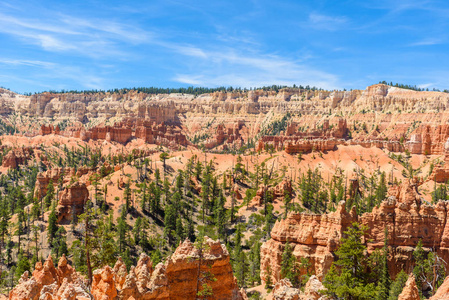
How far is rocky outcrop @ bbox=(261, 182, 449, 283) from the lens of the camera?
4772cm

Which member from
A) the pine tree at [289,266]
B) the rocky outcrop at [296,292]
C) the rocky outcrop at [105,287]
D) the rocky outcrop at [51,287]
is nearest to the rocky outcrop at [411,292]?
the rocky outcrop at [296,292]

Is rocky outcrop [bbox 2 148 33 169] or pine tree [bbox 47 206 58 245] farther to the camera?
rocky outcrop [bbox 2 148 33 169]

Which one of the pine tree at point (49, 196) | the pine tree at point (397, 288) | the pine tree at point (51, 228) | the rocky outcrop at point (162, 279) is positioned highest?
the rocky outcrop at point (162, 279)

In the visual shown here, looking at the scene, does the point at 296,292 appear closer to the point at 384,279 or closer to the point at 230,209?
the point at 384,279

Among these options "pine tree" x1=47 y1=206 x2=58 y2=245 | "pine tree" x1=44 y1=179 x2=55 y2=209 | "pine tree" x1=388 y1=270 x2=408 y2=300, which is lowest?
"pine tree" x1=47 y1=206 x2=58 y2=245

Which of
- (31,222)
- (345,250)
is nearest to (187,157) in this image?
(31,222)

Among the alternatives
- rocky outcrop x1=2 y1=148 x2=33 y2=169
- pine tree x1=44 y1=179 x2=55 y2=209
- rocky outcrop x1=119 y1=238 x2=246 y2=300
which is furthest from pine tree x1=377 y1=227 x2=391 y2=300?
rocky outcrop x1=2 y1=148 x2=33 y2=169

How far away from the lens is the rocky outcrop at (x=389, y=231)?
4772 cm

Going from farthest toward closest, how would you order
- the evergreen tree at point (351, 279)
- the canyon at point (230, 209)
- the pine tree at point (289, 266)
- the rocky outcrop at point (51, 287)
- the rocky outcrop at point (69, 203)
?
1. the rocky outcrop at point (69, 203)
2. the pine tree at point (289, 266)
3. the evergreen tree at point (351, 279)
4. the canyon at point (230, 209)
5. the rocky outcrop at point (51, 287)

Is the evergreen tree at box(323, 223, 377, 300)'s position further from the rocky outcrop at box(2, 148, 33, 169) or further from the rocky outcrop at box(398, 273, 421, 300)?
the rocky outcrop at box(2, 148, 33, 169)

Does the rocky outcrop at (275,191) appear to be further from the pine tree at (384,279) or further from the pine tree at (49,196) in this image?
the pine tree at (49,196)

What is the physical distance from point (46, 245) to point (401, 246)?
61.0 meters

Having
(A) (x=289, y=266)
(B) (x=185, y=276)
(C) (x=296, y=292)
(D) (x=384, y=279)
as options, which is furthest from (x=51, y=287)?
(D) (x=384, y=279)

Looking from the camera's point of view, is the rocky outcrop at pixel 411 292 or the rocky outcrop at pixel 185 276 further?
the rocky outcrop at pixel 185 276
